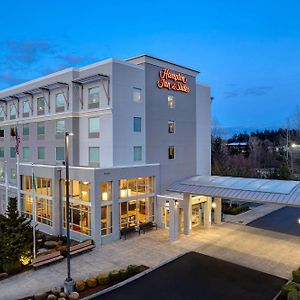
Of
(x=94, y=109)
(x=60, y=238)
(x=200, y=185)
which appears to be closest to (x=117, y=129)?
(x=94, y=109)

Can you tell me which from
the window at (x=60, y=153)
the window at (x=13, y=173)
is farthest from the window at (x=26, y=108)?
the window at (x=13, y=173)

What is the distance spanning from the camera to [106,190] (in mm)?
24328

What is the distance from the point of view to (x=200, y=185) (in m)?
25.2

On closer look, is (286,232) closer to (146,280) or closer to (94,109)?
(146,280)

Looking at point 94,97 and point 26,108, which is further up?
point 26,108

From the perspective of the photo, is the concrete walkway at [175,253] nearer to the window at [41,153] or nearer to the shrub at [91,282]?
the shrub at [91,282]

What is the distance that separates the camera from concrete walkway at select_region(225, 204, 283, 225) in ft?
98.3

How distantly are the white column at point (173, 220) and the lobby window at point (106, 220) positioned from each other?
4.97 meters

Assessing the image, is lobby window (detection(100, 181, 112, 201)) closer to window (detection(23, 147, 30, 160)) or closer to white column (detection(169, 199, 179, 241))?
white column (detection(169, 199, 179, 241))

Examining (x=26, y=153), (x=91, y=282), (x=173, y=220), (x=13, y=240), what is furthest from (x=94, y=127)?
(x=91, y=282)

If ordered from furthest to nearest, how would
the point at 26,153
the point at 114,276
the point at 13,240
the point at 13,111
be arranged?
the point at 13,111 < the point at 26,153 < the point at 13,240 < the point at 114,276

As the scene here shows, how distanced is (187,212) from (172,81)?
1318 cm

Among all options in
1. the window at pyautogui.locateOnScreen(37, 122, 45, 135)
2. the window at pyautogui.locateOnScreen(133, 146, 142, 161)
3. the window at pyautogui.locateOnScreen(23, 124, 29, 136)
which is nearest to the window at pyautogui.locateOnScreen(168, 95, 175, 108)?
the window at pyautogui.locateOnScreen(133, 146, 142, 161)

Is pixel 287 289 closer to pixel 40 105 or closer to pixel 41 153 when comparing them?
pixel 41 153
